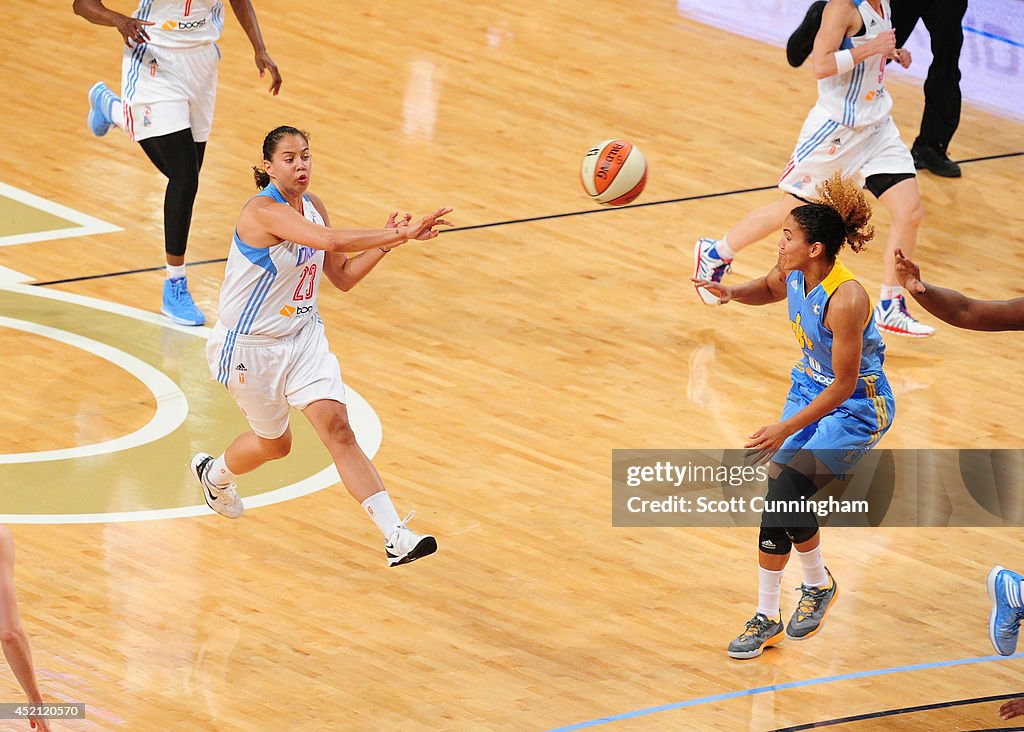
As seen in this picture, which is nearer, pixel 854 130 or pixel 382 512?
pixel 382 512

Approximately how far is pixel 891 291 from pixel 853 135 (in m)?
0.93

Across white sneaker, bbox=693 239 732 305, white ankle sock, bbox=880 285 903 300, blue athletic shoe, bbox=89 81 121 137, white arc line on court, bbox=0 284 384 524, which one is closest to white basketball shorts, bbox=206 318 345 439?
white arc line on court, bbox=0 284 384 524

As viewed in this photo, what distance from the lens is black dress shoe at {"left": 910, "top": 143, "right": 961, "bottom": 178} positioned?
12992 millimetres

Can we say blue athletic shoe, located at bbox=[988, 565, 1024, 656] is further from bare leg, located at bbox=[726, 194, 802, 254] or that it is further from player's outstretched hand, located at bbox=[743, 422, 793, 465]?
bare leg, located at bbox=[726, 194, 802, 254]

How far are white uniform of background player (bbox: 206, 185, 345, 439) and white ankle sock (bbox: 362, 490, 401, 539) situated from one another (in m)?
0.41

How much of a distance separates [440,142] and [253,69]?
2113mm

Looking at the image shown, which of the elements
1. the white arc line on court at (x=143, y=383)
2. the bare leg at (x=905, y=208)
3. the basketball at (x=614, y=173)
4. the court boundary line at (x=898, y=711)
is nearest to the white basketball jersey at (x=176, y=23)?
the white arc line on court at (x=143, y=383)

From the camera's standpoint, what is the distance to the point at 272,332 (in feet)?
23.6

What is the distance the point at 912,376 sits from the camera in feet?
32.3

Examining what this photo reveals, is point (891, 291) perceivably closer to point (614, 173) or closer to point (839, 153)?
point (839, 153)

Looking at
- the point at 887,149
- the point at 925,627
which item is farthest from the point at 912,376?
the point at 925,627

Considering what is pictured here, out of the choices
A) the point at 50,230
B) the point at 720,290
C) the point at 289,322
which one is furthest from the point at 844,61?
the point at 50,230

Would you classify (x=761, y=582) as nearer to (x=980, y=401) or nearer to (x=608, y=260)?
(x=980, y=401)

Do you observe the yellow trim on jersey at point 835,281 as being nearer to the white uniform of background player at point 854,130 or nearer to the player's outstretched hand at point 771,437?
the player's outstretched hand at point 771,437
